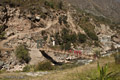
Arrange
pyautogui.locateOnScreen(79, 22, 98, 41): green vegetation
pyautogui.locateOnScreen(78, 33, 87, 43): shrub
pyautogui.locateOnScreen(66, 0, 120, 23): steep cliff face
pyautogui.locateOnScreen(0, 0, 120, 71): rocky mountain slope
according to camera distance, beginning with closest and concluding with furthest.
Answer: pyautogui.locateOnScreen(0, 0, 120, 71): rocky mountain slope < pyautogui.locateOnScreen(78, 33, 87, 43): shrub < pyautogui.locateOnScreen(79, 22, 98, 41): green vegetation < pyautogui.locateOnScreen(66, 0, 120, 23): steep cliff face

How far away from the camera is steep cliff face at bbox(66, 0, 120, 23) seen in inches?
5089

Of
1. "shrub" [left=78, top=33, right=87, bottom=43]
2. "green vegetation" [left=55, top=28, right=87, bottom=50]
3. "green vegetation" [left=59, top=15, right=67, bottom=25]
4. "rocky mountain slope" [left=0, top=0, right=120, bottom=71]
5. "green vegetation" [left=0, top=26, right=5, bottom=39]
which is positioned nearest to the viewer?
"rocky mountain slope" [left=0, top=0, right=120, bottom=71]

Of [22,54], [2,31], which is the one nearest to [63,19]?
[2,31]

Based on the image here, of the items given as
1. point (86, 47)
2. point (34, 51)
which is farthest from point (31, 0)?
point (86, 47)

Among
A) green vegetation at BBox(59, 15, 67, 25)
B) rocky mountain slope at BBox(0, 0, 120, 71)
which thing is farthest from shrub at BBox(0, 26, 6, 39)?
green vegetation at BBox(59, 15, 67, 25)

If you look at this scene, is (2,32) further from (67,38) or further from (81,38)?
(81,38)

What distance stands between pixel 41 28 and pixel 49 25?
117 inches

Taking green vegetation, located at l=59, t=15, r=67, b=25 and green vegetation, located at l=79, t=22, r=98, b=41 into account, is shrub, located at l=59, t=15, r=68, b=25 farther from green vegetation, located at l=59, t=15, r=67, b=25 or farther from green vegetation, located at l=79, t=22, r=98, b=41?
green vegetation, located at l=79, t=22, r=98, b=41

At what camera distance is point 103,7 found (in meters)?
151

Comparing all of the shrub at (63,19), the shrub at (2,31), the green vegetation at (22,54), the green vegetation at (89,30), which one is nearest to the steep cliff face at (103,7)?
the green vegetation at (89,30)

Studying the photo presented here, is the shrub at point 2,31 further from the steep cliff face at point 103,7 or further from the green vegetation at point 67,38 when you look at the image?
the steep cliff face at point 103,7

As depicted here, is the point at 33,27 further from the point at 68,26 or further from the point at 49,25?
the point at 68,26

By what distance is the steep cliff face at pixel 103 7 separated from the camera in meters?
129

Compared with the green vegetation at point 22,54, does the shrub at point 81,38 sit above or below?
below
